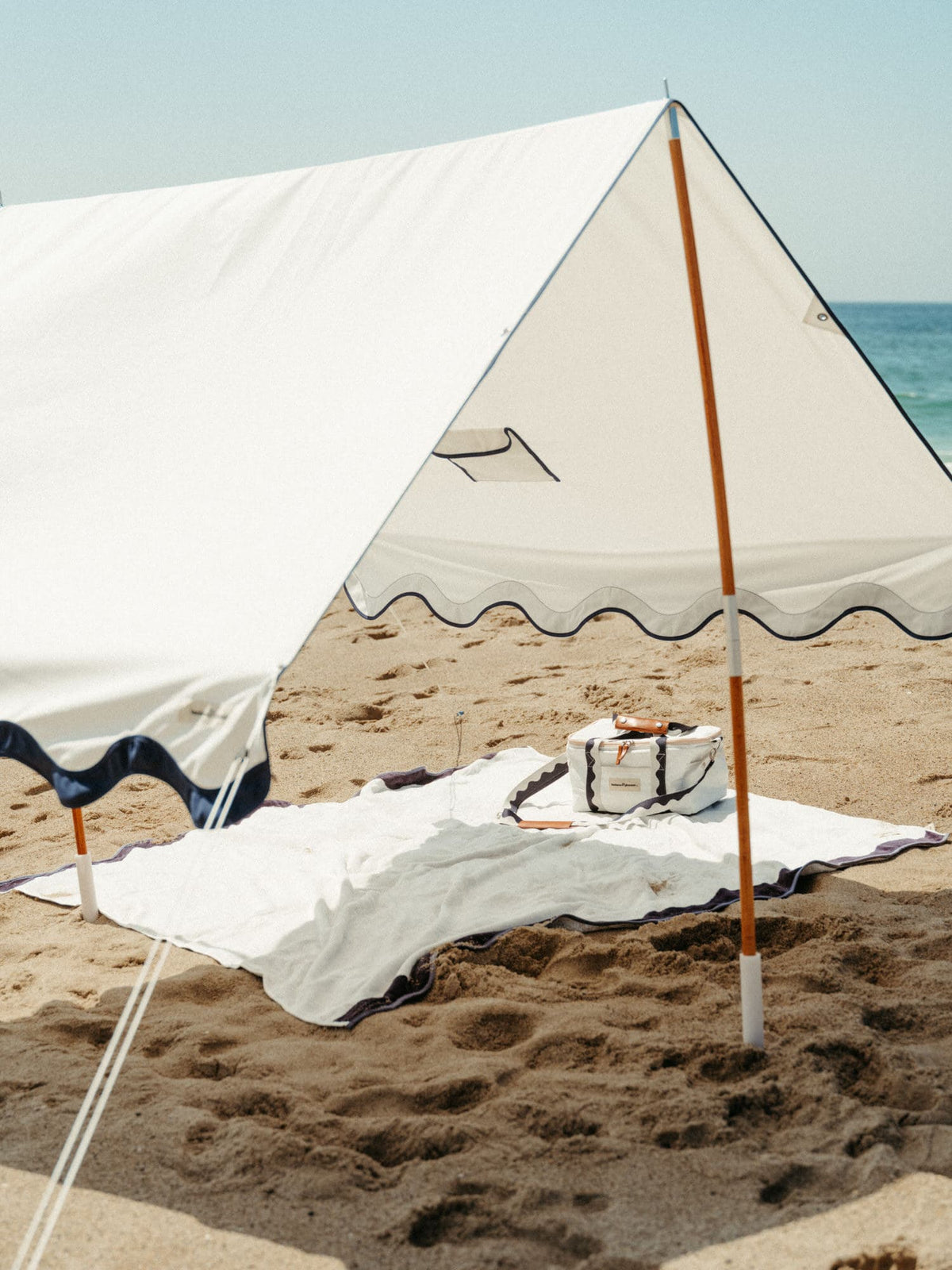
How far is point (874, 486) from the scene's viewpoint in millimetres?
3553

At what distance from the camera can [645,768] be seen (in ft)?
13.2

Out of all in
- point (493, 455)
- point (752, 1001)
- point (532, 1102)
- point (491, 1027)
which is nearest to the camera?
point (532, 1102)

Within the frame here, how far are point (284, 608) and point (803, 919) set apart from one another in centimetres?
186

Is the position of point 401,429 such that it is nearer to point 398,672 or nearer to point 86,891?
point 86,891

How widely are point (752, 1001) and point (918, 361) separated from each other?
3341cm

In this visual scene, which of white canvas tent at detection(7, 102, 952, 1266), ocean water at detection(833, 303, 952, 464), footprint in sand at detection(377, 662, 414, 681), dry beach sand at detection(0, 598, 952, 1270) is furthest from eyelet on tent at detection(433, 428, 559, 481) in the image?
ocean water at detection(833, 303, 952, 464)

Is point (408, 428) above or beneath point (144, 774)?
above

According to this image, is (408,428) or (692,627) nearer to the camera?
(408,428)

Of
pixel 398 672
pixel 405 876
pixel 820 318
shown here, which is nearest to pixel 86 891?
pixel 405 876

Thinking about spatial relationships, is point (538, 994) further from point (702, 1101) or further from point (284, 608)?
point (284, 608)

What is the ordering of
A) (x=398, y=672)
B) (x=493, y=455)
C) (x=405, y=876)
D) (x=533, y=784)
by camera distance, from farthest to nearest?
(x=398, y=672), (x=533, y=784), (x=493, y=455), (x=405, y=876)

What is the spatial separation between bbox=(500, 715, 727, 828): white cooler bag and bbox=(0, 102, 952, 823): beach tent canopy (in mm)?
385

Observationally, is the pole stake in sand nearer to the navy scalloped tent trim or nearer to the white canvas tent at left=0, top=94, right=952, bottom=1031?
the white canvas tent at left=0, top=94, right=952, bottom=1031

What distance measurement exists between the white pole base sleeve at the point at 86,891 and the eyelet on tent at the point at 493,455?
171cm
